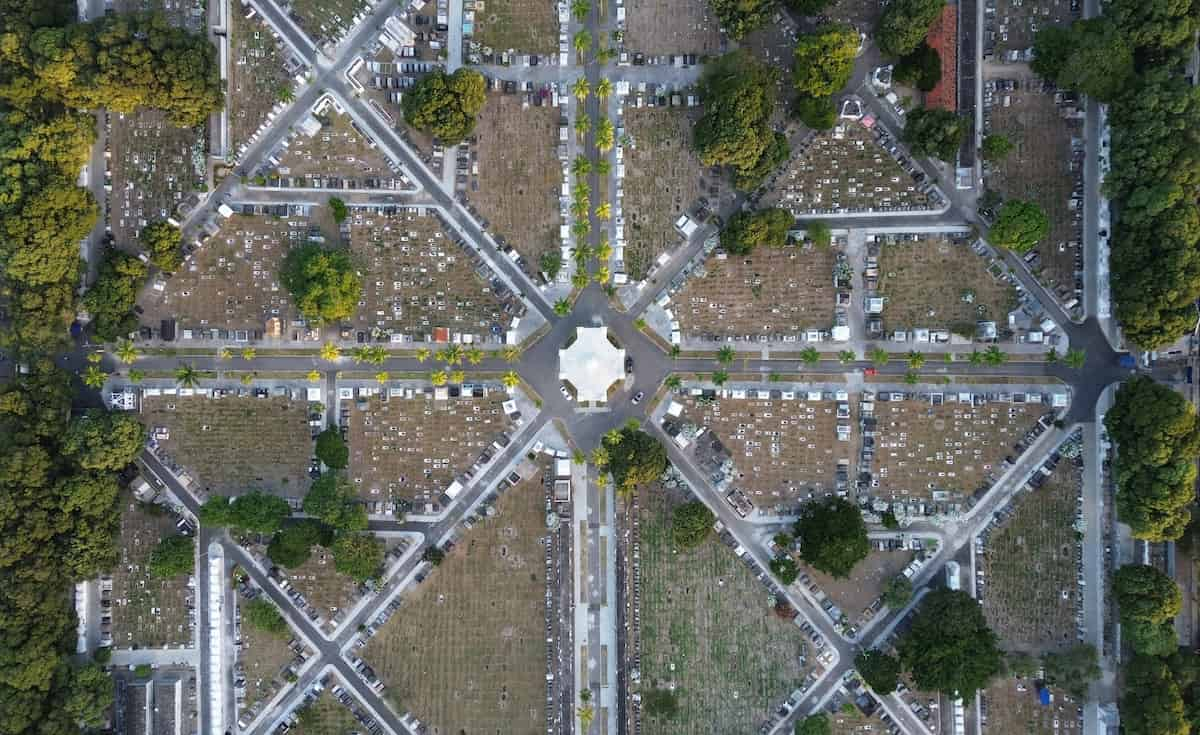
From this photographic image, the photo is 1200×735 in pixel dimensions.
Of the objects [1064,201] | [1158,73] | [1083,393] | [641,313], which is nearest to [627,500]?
[641,313]

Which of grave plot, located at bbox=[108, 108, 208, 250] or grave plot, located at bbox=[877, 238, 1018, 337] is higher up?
grave plot, located at bbox=[108, 108, 208, 250]

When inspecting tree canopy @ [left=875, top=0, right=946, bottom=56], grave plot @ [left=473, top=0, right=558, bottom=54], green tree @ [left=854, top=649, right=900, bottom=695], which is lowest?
green tree @ [left=854, top=649, right=900, bottom=695]

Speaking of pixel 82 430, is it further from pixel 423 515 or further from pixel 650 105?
pixel 650 105

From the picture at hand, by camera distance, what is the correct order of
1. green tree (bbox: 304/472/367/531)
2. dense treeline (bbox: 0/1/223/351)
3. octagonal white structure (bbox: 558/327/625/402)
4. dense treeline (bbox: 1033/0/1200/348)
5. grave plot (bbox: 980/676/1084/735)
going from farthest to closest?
grave plot (bbox: 980/676/1084/735)
octagonal white structure (bbox: 558/327/625/402)
green tree (bbox: 304/472/367/531)
dense treeline (bbox: 0/1/223/351)
dense treeline (bbox: 1033/0/1200/348)

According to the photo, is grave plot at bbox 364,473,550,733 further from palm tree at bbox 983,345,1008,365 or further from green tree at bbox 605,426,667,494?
palm tree at bbox 983,345,1008,365

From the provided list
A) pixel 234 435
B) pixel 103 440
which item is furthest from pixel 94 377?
pixel 234 435

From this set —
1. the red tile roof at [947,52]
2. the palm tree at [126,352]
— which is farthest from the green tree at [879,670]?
the palm tree at [126,352]

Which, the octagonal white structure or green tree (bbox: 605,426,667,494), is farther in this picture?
the octagonal white structure

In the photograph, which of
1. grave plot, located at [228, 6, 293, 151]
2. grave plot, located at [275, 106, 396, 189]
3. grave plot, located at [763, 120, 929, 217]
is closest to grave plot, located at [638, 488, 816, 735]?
grave plot, located at [763, 120, 929, 217]
